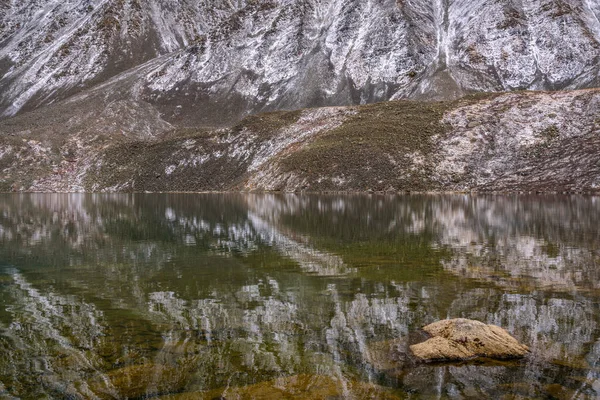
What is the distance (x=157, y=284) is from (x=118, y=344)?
29.0ft

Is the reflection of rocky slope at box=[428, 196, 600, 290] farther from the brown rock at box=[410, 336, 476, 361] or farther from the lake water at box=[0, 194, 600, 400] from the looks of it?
the brown rock at box=[410, 336, 476, 361]

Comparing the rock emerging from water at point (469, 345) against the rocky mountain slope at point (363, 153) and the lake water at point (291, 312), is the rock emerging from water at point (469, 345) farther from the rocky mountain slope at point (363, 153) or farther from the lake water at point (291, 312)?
the rocky mountain slope at point (363, 153)

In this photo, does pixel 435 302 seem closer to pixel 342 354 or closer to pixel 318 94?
pixel 342 354

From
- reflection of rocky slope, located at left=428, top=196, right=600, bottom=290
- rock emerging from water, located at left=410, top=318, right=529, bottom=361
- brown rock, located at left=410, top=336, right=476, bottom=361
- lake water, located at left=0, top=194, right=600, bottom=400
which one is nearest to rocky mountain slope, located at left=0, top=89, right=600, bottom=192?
reflection of rocky slope, located at left=428, top=196, right=600, bottom=290

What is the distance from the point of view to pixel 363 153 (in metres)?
116

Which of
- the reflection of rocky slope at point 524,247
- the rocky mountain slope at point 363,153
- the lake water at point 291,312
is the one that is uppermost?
the rocky mountain slope at point 363,153

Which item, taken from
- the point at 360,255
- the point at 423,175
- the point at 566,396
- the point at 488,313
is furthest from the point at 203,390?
the point at 423,175

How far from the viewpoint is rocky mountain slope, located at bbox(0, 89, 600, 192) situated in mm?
105375

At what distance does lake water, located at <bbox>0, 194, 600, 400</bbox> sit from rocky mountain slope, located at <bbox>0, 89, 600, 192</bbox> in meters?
69.3

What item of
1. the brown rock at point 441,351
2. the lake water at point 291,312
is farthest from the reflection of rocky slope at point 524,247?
the brown rock at point 441,351

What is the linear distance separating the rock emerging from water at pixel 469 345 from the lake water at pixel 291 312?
356 millimetres

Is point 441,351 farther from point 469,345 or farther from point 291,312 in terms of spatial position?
point 291,312

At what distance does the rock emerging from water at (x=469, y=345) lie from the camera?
45.4 ft

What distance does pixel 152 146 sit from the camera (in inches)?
6043
